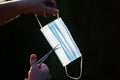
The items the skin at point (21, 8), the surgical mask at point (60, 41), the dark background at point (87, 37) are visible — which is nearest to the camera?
the skin at point (21, 8)

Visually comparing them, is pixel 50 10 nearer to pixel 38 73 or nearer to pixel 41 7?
pixel 41 7

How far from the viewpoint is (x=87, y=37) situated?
2.37m

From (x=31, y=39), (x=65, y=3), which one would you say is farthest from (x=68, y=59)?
(x=31, y=39)

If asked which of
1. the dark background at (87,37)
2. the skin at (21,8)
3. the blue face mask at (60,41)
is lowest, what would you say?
→ the dark background at (87,37)

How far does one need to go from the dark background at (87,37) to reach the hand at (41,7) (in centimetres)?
151

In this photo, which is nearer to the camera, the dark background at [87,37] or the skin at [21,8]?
the skin at [21,8]

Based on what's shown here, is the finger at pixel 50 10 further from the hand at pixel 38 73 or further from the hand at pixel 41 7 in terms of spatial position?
the hand at pixel 38 73

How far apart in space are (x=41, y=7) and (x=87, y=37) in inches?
65.5

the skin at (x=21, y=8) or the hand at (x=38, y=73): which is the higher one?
the skin at (x=21, y=8)

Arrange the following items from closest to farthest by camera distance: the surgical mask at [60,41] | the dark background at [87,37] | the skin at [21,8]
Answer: the skin at [21,8] → the surgical mask at [60,41] → the dark background at [87,37]

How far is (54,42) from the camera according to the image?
3.10 ft

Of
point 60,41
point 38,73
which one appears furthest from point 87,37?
point 38,73

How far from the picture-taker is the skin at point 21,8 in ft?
2.26

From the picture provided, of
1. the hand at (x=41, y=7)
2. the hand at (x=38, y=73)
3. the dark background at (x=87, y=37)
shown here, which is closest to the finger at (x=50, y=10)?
the hand at (x=41, y=7)
